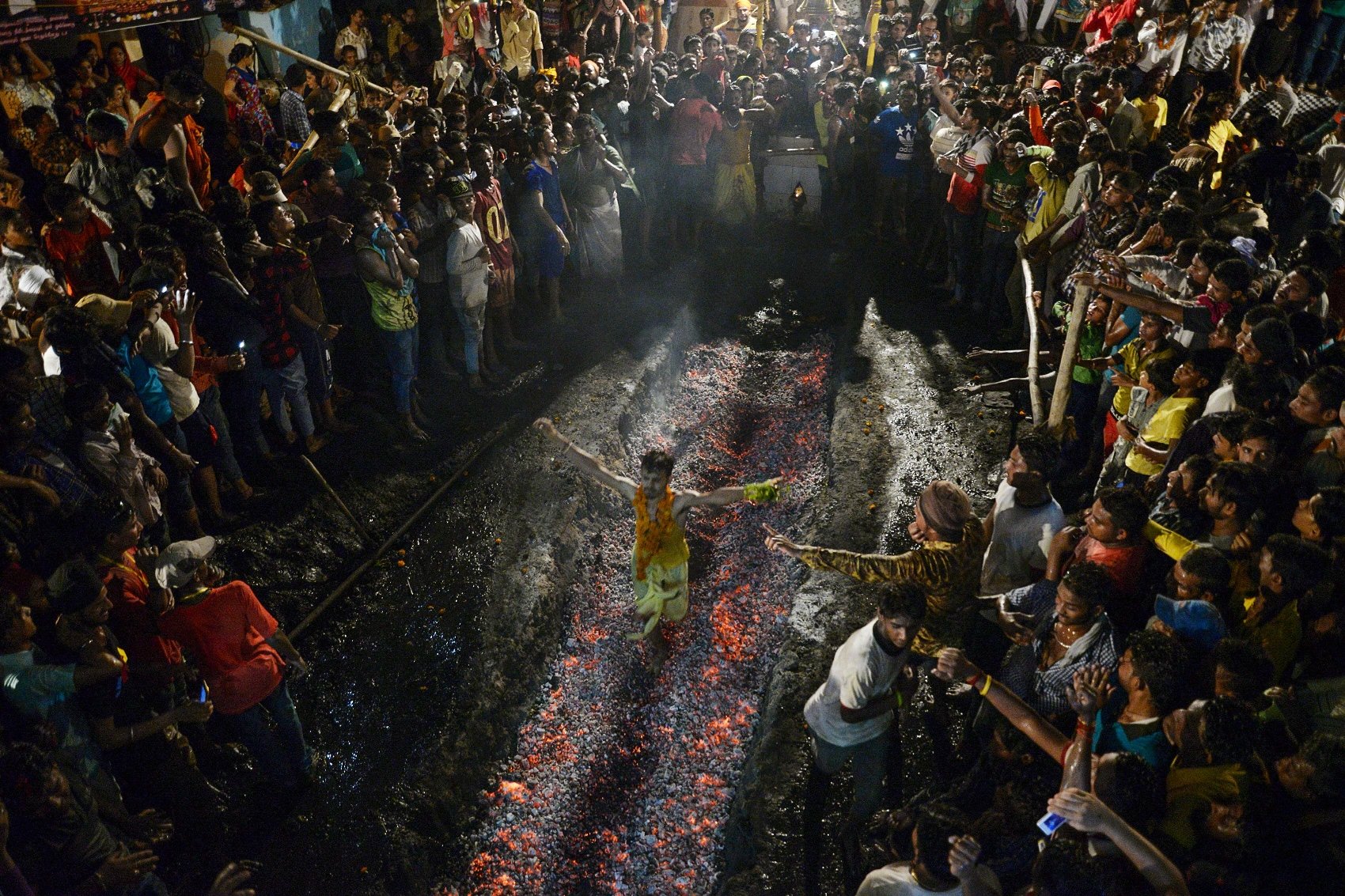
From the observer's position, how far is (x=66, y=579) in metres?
3.99

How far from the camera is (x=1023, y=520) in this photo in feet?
16.3

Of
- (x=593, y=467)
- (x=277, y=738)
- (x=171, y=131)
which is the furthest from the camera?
(x=171, y=131)

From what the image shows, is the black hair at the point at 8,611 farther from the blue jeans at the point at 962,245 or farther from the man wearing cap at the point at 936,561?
the blue jeans at the point at 962,245

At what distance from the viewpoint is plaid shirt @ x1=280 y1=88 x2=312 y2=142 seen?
10203 millimetres

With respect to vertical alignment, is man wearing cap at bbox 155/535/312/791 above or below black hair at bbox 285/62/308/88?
below

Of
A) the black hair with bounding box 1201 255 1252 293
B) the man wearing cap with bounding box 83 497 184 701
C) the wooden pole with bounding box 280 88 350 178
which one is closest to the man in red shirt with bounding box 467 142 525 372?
the wooden pole with bounding box 280 88 350 178

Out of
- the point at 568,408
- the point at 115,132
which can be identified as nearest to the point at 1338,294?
the point at 568,408

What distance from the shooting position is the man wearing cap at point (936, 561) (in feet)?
15.1

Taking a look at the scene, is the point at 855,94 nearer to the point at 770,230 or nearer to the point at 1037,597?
the point at 770,230

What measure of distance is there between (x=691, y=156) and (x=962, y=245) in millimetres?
4294

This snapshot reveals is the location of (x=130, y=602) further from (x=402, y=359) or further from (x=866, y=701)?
(x=402, y=359)

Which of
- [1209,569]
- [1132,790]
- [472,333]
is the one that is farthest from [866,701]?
[472,333]

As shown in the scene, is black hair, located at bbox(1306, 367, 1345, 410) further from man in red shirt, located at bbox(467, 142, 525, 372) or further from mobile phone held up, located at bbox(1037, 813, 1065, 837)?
man in red shirt, located at bbox(467, 142, 525, 372)

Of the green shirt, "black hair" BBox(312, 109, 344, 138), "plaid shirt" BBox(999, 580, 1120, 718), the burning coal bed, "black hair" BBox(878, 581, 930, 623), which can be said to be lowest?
the burning coal bed
